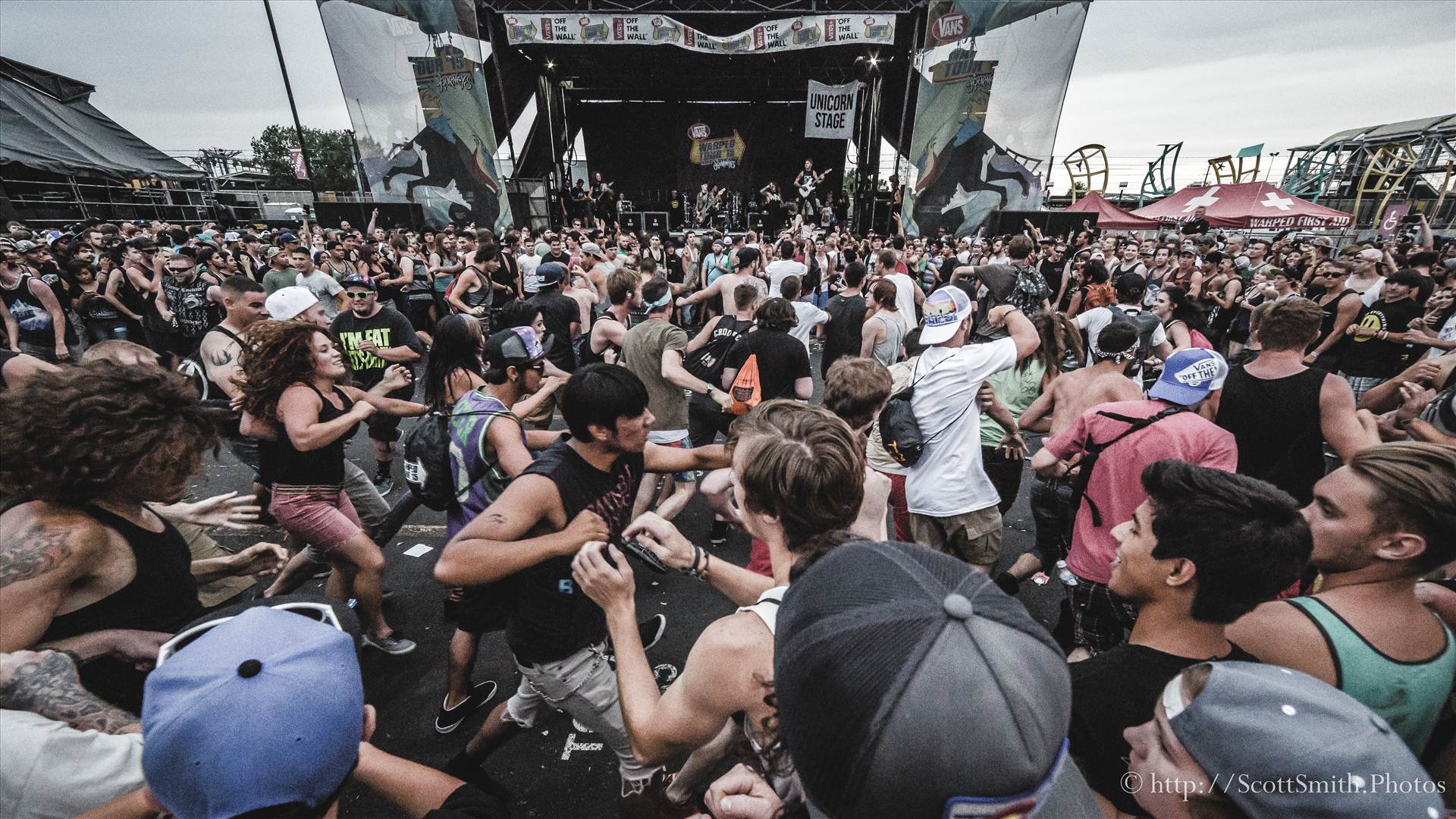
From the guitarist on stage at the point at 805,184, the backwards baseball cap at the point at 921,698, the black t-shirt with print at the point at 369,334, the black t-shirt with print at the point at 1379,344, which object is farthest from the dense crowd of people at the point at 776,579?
the guitarist on stage at the point at 805,184

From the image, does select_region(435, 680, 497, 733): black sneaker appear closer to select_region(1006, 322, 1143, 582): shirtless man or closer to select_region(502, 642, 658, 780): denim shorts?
select_region(502, 642, 658, 780): denim shorts

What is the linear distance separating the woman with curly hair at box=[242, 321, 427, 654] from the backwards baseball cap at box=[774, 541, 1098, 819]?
300 cm

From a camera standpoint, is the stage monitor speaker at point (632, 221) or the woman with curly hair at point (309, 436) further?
the stage monitor speaker at point (632, 221)

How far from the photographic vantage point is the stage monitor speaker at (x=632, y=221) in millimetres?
24339

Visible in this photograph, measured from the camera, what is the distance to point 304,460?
116 inches

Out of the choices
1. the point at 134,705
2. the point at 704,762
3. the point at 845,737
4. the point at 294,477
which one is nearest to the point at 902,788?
the point at 845,737

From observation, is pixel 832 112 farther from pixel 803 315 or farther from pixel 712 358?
pixel 712 358

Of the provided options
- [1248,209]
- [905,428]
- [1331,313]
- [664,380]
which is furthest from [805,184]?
[905,428]

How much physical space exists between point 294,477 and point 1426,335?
28.0 feet

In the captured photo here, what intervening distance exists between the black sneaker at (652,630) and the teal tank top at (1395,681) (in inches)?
103

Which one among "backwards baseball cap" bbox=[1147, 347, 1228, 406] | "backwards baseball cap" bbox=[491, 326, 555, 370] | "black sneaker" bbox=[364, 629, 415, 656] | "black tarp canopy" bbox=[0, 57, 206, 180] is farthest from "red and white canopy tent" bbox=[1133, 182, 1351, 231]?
"black tarp canopy" bbox=[0, 57, 206, 180]

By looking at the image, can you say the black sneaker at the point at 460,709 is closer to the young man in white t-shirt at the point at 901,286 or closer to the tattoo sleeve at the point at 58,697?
the tattoo sleeve at the point at 58,697

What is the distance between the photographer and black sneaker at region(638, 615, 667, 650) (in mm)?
3117

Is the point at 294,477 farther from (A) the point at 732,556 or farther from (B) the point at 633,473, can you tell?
(A) the point at 732,556
